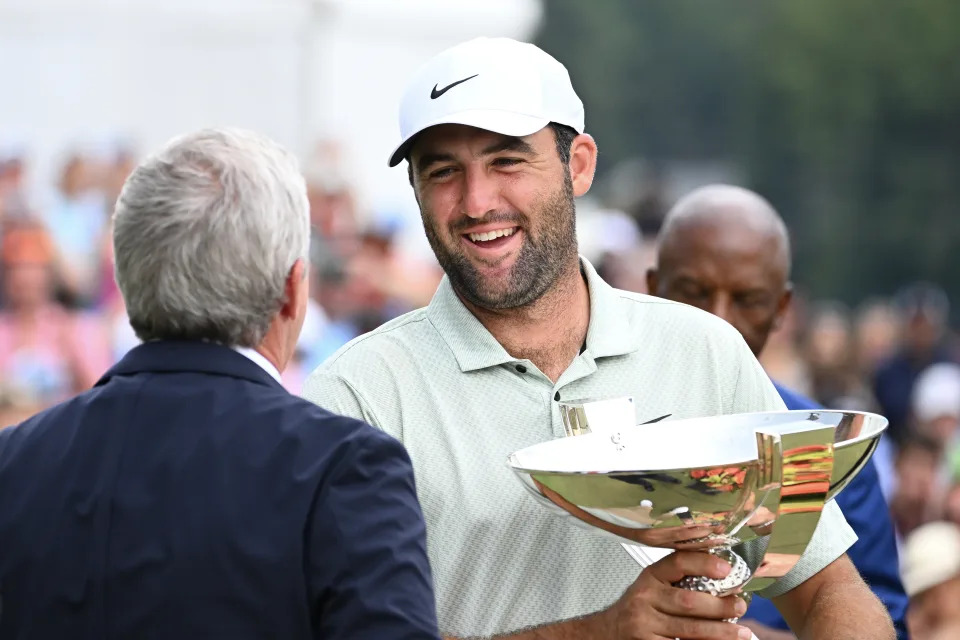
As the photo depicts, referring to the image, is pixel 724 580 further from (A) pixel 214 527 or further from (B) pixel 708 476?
(A) pixel 214 527

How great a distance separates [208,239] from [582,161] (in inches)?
45.1

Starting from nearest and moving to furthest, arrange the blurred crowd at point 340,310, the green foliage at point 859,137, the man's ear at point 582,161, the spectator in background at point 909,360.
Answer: the man's ear at point 582,161
the blurred crowd at point 340,310
the spectator in background at point 909,360
the green foliage at point 859,137

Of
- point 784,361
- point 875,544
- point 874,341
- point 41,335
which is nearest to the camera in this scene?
point 875,544

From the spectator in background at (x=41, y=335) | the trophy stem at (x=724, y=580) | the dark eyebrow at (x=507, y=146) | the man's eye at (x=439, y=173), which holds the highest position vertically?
the dark eyebrow at (x=507, y=146)

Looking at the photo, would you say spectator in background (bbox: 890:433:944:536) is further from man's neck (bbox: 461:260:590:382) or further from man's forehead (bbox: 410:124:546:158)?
man's forehead (bbox: 410:124:546:158)

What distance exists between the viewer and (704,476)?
2.49m

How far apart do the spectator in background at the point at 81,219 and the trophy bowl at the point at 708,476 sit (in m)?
7.01

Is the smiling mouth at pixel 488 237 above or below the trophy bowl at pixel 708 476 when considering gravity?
above

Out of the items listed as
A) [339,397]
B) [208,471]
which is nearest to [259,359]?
[208,471]

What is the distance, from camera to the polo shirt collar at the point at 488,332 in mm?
3158

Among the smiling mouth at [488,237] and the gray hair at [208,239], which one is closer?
the gray hair at [208,239]

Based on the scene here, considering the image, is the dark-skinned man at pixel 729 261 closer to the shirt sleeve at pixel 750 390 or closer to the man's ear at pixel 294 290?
the shirt sleeve at pixel 750 390

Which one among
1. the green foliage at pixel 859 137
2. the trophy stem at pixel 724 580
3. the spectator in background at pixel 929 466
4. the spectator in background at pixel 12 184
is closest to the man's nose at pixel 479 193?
the trophy stem at pixel 724 580

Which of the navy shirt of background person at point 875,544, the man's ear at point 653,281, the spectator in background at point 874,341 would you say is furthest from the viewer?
the spectator in background at point 874,341
